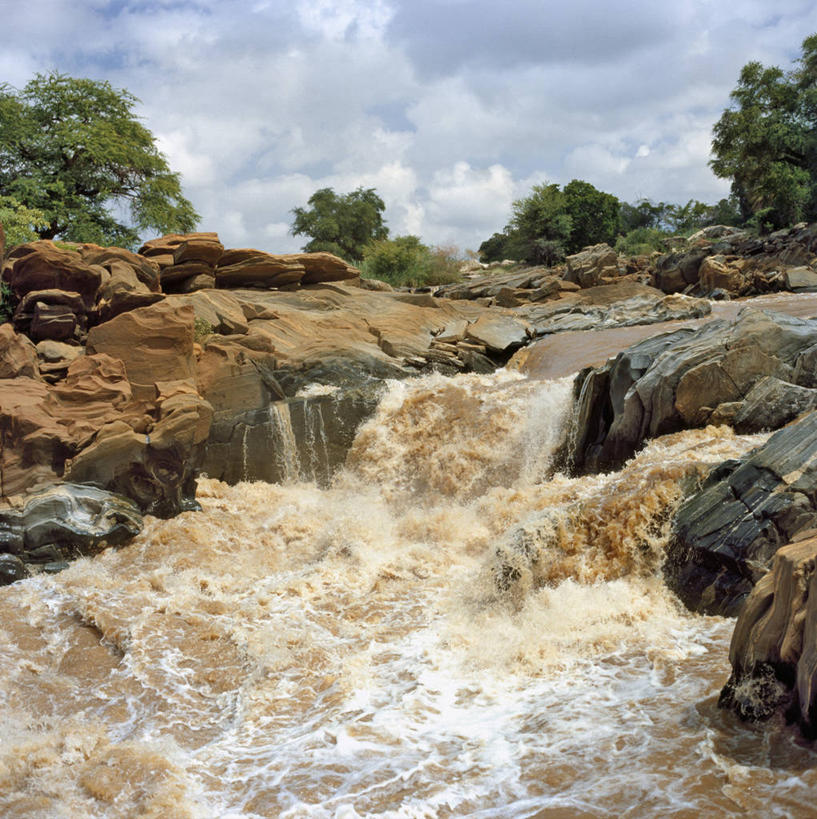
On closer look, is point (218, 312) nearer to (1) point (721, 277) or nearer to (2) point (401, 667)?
(2) point (401, 667)

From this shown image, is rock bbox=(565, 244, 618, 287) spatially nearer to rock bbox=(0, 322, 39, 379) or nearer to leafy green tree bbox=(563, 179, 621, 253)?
leafy green tree bbox=(563, 179, 621, 253)

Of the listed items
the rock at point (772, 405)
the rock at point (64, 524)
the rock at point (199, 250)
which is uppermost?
the rock at point (199, 250)

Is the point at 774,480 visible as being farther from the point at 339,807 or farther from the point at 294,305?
the point at 294,305

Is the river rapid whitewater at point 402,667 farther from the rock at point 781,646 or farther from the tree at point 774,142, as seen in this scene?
the tree at point 774,142

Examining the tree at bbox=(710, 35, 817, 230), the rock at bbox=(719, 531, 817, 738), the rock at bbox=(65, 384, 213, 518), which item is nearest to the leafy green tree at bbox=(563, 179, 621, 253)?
the tree at bbox=(710, 35, 817, 230)

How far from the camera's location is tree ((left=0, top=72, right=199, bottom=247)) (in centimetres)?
1947

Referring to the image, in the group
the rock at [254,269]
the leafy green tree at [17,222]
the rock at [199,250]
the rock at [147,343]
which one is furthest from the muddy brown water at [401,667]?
the leafy green tree at [17,222]

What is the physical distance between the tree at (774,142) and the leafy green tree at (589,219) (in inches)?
279

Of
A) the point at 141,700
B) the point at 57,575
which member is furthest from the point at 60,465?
the point at 141,700

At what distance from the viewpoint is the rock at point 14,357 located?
1005 cm

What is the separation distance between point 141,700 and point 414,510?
499cm

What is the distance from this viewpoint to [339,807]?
13.3ft

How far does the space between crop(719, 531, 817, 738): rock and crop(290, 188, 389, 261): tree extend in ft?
117

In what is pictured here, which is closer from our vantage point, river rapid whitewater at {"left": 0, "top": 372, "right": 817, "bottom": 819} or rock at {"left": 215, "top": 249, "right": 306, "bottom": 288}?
river rapid whitewater at {"left": 0, "top": 372, "right": 817, "bottom": 819}
